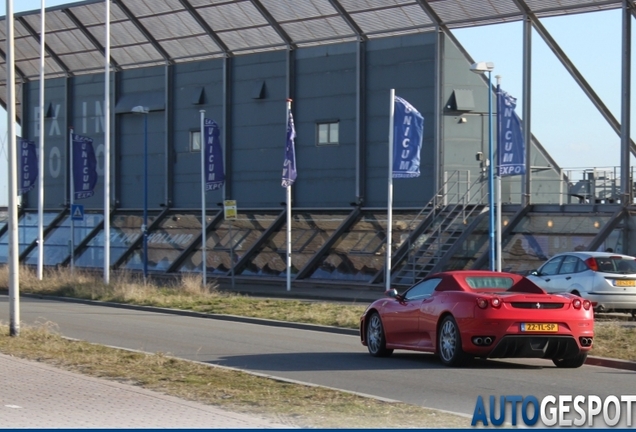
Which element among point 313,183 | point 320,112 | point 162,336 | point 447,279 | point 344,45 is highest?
point 344,45

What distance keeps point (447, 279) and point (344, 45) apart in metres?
25.2

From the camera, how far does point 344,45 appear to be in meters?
39.1

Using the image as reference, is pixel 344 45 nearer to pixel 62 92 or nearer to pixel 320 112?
pixel 320 112

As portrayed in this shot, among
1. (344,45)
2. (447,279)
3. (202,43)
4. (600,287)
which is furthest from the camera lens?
(202,43)

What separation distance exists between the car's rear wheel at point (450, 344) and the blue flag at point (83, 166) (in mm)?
29257

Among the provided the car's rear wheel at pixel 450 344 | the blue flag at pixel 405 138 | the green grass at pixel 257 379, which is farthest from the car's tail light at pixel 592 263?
the car's rear wheel at pixel 450 344

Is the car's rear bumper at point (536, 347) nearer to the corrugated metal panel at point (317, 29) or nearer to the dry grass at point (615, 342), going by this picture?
the dry grass at point (615, 342)

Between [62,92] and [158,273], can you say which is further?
[62,92]

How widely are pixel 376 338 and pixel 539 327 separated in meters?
3.22

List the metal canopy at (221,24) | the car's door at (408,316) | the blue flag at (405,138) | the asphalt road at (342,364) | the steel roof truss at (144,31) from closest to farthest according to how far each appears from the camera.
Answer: the asphalt road at (342,364), the car's door at (408,316), the blue flag at (405,138), the metal canopy at (221,24), the steel roof truss at (144,31)

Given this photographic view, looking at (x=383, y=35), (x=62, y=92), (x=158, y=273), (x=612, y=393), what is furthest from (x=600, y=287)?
(x=62, y=92)

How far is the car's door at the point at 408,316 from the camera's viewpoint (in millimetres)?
15195

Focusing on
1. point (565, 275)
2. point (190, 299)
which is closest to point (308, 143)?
point (190, 299)

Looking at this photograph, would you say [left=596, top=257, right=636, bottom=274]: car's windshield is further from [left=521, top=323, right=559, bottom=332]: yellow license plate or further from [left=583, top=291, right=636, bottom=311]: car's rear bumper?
[left=521, top=323, right=559, bottom=332]: yellow license plate
